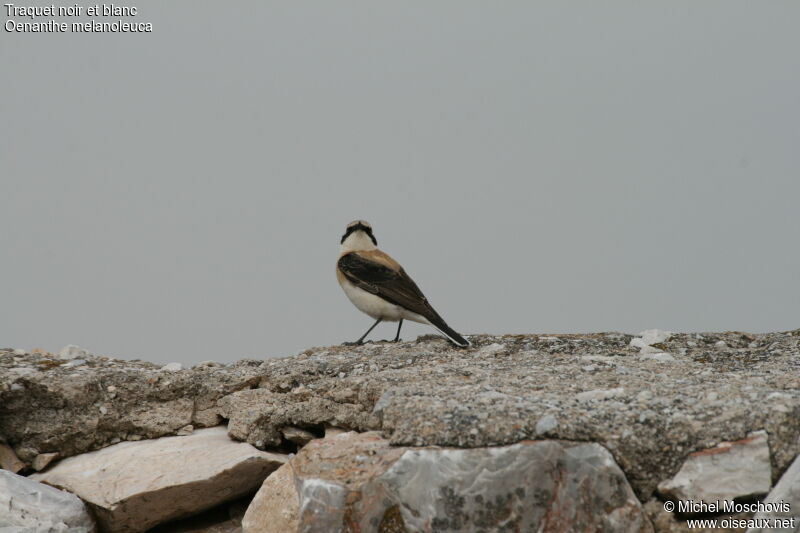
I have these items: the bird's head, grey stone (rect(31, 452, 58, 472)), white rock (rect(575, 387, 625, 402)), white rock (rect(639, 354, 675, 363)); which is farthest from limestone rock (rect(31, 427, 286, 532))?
the bird's head

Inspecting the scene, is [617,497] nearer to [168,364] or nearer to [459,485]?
[459,485]

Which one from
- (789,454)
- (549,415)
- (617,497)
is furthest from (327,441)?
(789,454)

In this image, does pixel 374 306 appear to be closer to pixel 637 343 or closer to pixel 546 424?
pixel 637 343

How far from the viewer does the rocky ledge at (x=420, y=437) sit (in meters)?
5.29

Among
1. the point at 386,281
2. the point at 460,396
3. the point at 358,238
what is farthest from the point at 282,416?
the point at 358,238

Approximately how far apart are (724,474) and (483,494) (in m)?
1.52

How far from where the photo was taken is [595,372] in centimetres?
700

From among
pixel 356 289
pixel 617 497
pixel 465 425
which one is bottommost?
pixel 617 497

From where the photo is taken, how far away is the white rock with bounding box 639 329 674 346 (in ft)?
27.9

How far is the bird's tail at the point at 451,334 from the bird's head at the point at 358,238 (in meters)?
1.78

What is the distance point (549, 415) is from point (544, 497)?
53cm

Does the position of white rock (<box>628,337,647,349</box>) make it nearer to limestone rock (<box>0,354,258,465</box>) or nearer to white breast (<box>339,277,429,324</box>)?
white breast (<box>339,277,429,324</box>)

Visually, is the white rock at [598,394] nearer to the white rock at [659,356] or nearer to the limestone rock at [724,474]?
the limestone rock at [724,474]

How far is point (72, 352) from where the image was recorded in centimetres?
847
